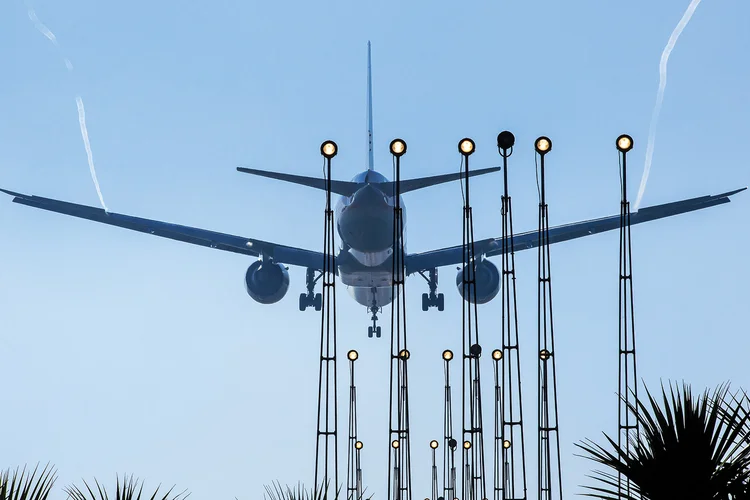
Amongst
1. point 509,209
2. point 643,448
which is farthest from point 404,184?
point 643,448

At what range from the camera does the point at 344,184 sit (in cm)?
5628

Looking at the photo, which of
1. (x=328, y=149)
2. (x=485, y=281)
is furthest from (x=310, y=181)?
(x=328, y=149)

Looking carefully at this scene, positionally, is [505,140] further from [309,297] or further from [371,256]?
[309,297]

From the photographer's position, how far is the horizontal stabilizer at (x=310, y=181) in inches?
2036

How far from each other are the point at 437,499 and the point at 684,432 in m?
45.1

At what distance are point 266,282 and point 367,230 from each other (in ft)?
28.2

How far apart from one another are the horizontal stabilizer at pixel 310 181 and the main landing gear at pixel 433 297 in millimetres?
10496

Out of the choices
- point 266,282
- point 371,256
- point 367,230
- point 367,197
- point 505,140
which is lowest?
point 505,140

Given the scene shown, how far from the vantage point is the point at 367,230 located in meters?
55.3

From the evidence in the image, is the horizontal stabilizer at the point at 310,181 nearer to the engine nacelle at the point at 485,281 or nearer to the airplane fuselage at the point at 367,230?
the airplane fuselage at the point at 367,230

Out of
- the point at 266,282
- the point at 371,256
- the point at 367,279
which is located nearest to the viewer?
the point at 371,256

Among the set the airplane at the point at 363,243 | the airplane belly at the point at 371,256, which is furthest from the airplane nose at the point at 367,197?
the airplane belly at the point at 371,256

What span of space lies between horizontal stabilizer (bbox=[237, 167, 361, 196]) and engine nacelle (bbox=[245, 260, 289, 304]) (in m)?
7.33

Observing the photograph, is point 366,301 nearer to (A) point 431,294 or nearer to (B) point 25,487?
(A) point 431,294
